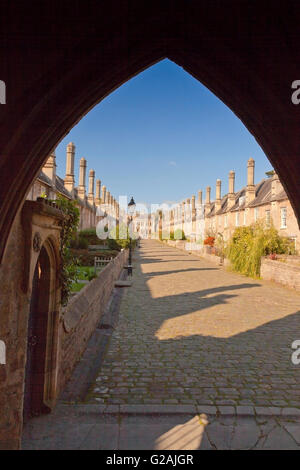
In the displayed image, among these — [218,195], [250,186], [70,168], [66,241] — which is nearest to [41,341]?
[66,241]

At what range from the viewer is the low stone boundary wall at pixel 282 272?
16.0m

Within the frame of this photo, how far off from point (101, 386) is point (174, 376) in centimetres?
146

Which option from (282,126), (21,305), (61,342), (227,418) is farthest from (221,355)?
(282,126)

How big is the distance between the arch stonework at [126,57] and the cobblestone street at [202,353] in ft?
13.6

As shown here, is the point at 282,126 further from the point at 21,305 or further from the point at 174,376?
the point at 174,376

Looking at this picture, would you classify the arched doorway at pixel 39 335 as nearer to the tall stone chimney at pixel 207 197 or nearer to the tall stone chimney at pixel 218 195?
the tall stone chimney at pixel 218 195

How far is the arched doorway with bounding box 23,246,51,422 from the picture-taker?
4348 mm

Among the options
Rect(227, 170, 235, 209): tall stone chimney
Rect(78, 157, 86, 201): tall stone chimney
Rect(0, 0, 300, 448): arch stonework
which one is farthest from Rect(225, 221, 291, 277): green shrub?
Rect(78, 157, 86, 201): tall stone chimney

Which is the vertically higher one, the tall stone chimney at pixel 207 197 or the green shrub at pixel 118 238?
the tall stone chimney at pixel 207 197

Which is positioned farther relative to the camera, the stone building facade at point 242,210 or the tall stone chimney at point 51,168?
the stone building facade at point 242,210

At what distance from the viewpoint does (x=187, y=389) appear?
5312 millimetres
